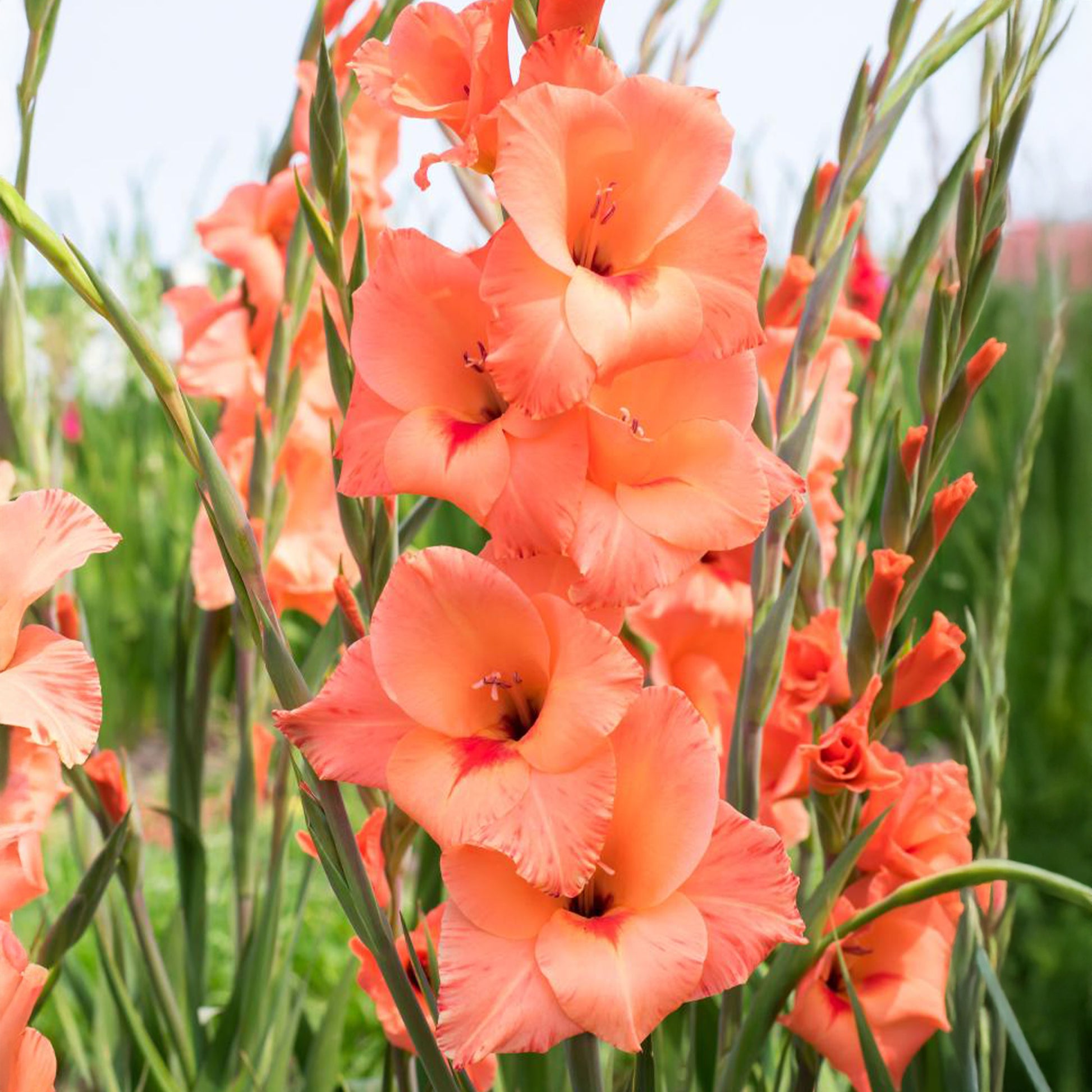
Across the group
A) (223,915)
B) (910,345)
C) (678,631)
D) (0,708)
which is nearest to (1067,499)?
(910,345)

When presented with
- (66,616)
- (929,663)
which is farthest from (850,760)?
(66,616)

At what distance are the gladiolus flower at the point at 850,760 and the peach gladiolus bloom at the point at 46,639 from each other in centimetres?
27

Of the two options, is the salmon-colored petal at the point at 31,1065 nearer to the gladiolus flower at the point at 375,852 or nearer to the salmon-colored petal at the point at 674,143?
A: the gladiolus flower at the point at 375,852

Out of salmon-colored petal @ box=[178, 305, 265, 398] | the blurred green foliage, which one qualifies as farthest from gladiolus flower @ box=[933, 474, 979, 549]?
the blurred green foliage

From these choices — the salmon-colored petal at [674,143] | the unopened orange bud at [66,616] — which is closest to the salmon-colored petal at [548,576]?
the salmon-colored petal at [674,143]

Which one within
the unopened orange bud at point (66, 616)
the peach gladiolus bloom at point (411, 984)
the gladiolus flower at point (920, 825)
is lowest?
the peach gladiolus bloom at point (411, 984)

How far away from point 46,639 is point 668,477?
0.23m

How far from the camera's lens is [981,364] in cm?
54

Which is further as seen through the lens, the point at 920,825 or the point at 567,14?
the point at 920,825

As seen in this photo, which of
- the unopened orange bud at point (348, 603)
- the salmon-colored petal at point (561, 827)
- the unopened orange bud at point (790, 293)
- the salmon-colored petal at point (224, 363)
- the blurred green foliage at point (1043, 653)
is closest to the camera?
the salmon-colored petal at point (561, 827)

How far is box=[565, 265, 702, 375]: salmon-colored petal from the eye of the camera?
400mm

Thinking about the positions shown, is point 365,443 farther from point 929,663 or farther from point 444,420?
point 929,663

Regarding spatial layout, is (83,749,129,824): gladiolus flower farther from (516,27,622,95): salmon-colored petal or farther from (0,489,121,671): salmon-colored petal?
(516,27,622,95): salmon-colored petal

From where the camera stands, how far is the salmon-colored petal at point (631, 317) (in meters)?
0.40
